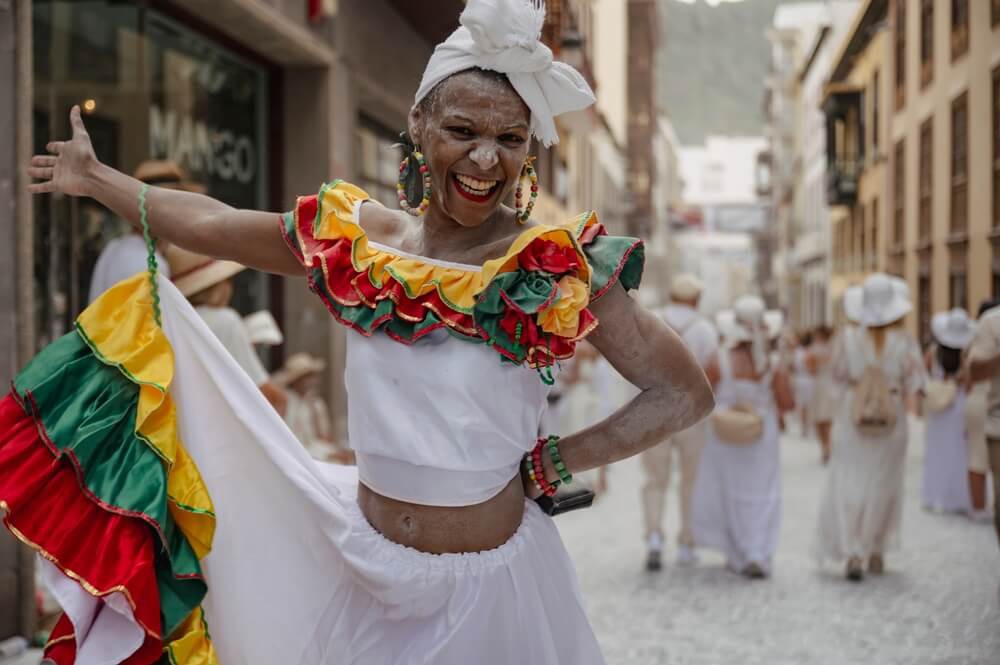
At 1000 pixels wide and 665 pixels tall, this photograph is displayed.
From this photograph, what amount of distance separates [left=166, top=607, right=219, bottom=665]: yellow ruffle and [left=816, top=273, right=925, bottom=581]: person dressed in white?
5.81 metres

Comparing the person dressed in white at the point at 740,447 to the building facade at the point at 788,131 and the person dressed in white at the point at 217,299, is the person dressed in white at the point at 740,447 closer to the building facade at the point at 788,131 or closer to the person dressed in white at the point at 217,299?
the person dressed in white at the point at 217,299

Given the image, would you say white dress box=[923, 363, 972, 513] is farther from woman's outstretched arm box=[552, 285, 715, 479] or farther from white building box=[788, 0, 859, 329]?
white building box=[788, 0, 859, 329]

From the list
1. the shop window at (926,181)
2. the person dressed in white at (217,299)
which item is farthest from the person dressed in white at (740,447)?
the shop window at (926,181)

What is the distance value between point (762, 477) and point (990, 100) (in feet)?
22.9

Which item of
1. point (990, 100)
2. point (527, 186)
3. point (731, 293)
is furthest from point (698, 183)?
point (527, 186)

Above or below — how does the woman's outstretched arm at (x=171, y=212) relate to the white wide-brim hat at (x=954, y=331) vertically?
above

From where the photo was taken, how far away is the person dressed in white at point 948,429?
9.87m

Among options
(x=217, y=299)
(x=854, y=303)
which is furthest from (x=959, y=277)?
(x=217, y=299)

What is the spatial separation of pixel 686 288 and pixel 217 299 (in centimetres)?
359

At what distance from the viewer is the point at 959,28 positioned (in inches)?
542

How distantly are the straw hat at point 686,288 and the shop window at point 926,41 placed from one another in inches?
351

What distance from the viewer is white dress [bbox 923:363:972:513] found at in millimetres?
10328

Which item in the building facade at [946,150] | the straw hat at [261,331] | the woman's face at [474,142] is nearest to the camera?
the woman's face at [474,142]

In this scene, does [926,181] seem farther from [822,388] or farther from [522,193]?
[522,193]
